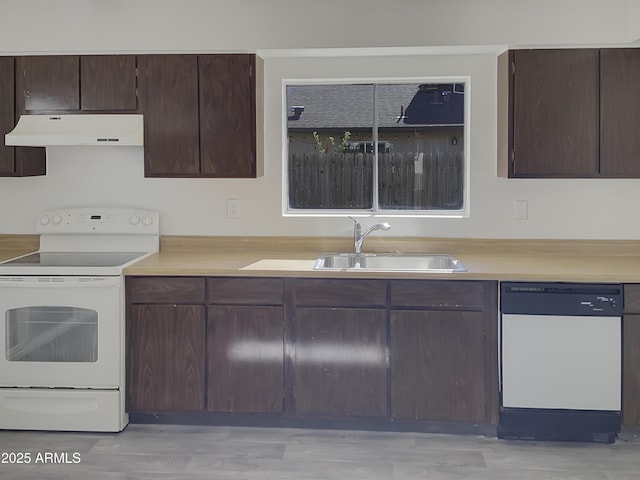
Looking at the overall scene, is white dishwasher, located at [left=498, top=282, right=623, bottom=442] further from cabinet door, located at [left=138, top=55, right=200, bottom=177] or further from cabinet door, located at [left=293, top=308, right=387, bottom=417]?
cabinet door, located at [left=138, top=55, right=200, bottom=177]

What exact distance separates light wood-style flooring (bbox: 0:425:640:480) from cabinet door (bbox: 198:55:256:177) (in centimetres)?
139

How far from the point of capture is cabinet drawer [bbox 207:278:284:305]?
3.79 meters

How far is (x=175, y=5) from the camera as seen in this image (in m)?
4.05

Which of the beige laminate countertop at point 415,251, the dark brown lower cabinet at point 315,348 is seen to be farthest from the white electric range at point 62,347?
the beige laminate countertop at point 415,251

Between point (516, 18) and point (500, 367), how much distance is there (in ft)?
5.78

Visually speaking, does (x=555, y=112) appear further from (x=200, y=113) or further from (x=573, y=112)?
(x=200, y=113)

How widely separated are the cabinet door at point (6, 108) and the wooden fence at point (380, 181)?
5.07 feet

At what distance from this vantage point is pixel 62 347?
380cm

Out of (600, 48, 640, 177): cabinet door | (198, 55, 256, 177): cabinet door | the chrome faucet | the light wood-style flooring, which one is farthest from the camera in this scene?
the chrome faucet

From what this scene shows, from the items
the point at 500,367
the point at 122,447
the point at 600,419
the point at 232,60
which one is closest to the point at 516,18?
the point at 232,60

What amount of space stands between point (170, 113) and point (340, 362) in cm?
159

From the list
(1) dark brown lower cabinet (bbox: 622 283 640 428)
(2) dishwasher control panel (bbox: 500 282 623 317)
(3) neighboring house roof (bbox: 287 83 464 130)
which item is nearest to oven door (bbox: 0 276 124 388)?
(3) neighboring house roof (bbox: 287 83 464 130)

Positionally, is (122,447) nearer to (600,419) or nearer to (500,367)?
(500,367)

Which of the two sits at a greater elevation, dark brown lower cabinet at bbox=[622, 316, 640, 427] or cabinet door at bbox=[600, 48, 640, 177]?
cabinet door at bbox=[600, 48, 640, 177]
